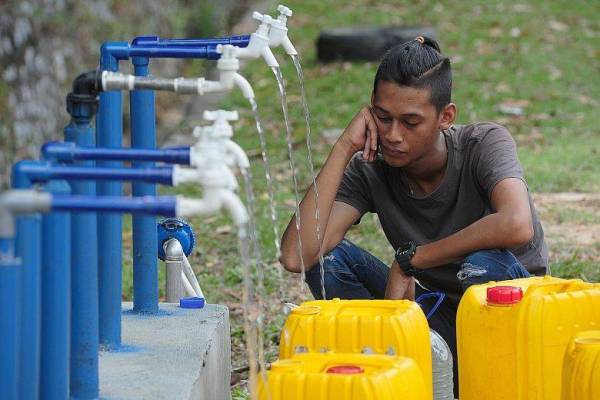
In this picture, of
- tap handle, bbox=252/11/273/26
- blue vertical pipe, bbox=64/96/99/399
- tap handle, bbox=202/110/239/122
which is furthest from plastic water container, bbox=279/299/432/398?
tap handle, bbox=252/11/273/26

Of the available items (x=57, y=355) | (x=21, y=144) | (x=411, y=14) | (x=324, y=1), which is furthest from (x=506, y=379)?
(x=324, y=1)

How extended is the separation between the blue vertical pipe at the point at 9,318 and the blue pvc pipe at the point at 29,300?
59mm

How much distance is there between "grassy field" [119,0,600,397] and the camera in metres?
5.78

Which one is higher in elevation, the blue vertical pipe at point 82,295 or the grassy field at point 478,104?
the grassy field at point 478,104

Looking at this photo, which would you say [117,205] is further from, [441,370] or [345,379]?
[441,370]

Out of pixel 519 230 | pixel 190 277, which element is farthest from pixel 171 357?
pixel 519 230

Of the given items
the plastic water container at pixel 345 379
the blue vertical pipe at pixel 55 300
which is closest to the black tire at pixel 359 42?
the plastic water container at pixel 345 379

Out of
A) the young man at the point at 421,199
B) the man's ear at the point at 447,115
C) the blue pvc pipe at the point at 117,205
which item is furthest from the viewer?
the man's ear at the point at 447,115

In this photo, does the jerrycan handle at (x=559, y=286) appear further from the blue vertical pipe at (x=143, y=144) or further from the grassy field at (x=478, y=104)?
the grassy field at (x=478, y=104)

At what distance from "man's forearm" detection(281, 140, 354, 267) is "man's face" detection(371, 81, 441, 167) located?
6.8 inches

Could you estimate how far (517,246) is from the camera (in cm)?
371

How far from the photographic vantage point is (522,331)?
10.0 ft

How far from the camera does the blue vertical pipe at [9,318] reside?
214 cm

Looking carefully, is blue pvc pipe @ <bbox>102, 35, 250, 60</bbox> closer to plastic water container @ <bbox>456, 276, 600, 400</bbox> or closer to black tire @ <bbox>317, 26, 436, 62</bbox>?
plastic water container @ <bbox>456, 276, 600, 400</bbox>
